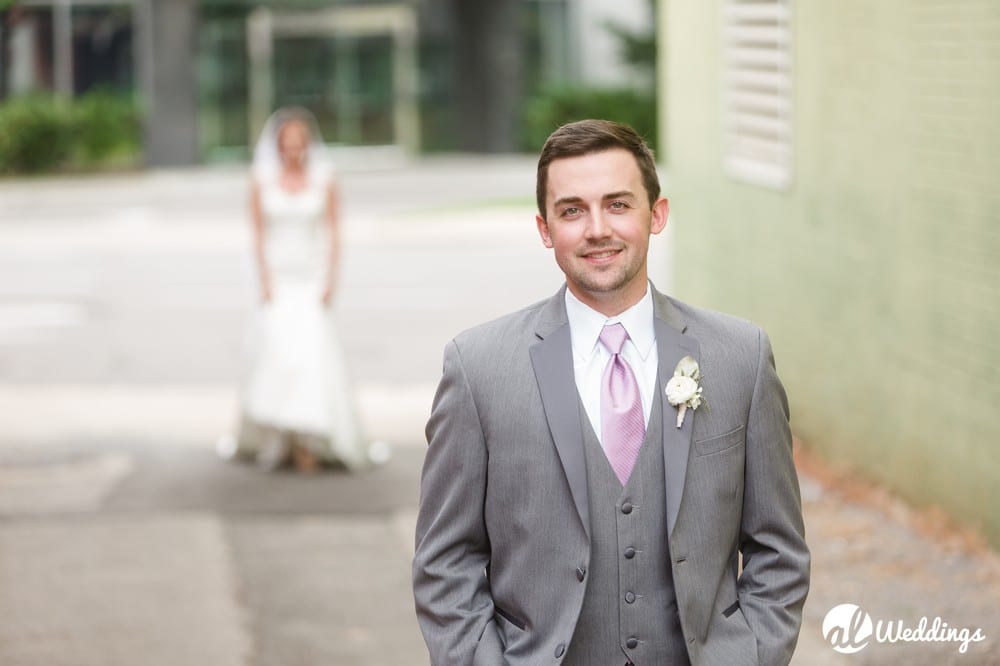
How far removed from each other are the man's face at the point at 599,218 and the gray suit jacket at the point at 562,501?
A: 167mm

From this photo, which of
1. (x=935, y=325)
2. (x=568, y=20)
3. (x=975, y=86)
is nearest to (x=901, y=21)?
(x=975, y=86)

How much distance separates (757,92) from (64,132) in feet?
85.3

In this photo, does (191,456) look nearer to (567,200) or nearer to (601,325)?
(601,325)

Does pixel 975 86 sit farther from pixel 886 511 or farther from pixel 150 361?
pixel 150 361

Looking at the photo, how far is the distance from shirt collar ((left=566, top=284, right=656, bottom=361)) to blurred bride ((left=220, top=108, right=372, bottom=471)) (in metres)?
7.24

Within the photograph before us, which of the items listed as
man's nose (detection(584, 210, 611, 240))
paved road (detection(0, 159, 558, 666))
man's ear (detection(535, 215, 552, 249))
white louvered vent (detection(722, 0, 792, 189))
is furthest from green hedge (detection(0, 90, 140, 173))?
man's nose (detection(584, 210, 611, 240))

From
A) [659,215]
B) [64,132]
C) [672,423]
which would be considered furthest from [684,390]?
[64,132]

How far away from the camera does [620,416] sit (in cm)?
347

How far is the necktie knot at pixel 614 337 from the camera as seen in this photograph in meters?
3.53

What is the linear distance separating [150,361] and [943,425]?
8.25 m

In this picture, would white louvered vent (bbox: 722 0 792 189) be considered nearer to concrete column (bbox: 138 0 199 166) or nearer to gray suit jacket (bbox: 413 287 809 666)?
gray suit jacket (bbox: 413 287 809 666)

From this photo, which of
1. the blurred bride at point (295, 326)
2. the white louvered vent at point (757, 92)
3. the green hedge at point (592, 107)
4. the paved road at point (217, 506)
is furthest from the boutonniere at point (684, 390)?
the green hedge at point (592, 107)

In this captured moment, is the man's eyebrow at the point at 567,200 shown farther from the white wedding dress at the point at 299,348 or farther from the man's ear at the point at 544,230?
the white wedding dress at the point at 299,348

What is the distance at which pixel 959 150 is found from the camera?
814cm
